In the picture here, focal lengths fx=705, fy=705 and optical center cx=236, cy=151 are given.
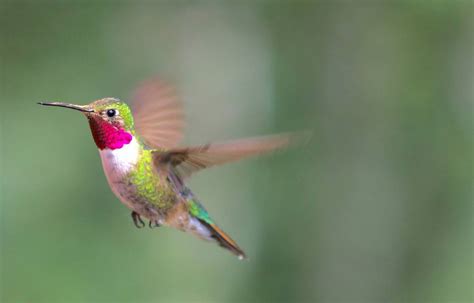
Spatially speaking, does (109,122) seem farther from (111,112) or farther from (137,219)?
(137,219)

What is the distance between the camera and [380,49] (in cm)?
702

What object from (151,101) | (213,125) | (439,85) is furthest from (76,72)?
(151,101)

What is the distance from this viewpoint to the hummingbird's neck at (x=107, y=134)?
136cm

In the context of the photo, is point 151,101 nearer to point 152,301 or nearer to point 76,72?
point 152,301

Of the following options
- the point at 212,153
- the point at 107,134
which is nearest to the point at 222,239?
the point at 212,153

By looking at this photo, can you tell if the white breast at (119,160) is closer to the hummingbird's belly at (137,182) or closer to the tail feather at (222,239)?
the hummingbird's belly at (137,182)

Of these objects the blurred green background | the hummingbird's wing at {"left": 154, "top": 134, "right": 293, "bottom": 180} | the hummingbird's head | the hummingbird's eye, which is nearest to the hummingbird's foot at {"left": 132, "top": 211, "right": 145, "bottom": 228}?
the hummingbird's wing at {"left": 154, "top": 134, "right": 293, "bottom": 180}

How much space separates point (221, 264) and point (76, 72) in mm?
2540

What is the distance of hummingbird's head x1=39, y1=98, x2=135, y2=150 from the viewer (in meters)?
1.34

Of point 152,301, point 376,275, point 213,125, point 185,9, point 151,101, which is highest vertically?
point 185,9

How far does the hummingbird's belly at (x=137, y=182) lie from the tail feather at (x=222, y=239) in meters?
0.25

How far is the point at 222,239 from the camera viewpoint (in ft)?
6.47

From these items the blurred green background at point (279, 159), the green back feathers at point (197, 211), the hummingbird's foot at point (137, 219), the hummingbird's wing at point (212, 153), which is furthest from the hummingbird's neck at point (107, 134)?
the blurred green background at point (279, 159)

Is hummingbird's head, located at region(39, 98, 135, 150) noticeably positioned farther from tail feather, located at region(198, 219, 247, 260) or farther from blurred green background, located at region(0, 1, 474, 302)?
blurred green background, located at region(0, 1, 474, 302)
